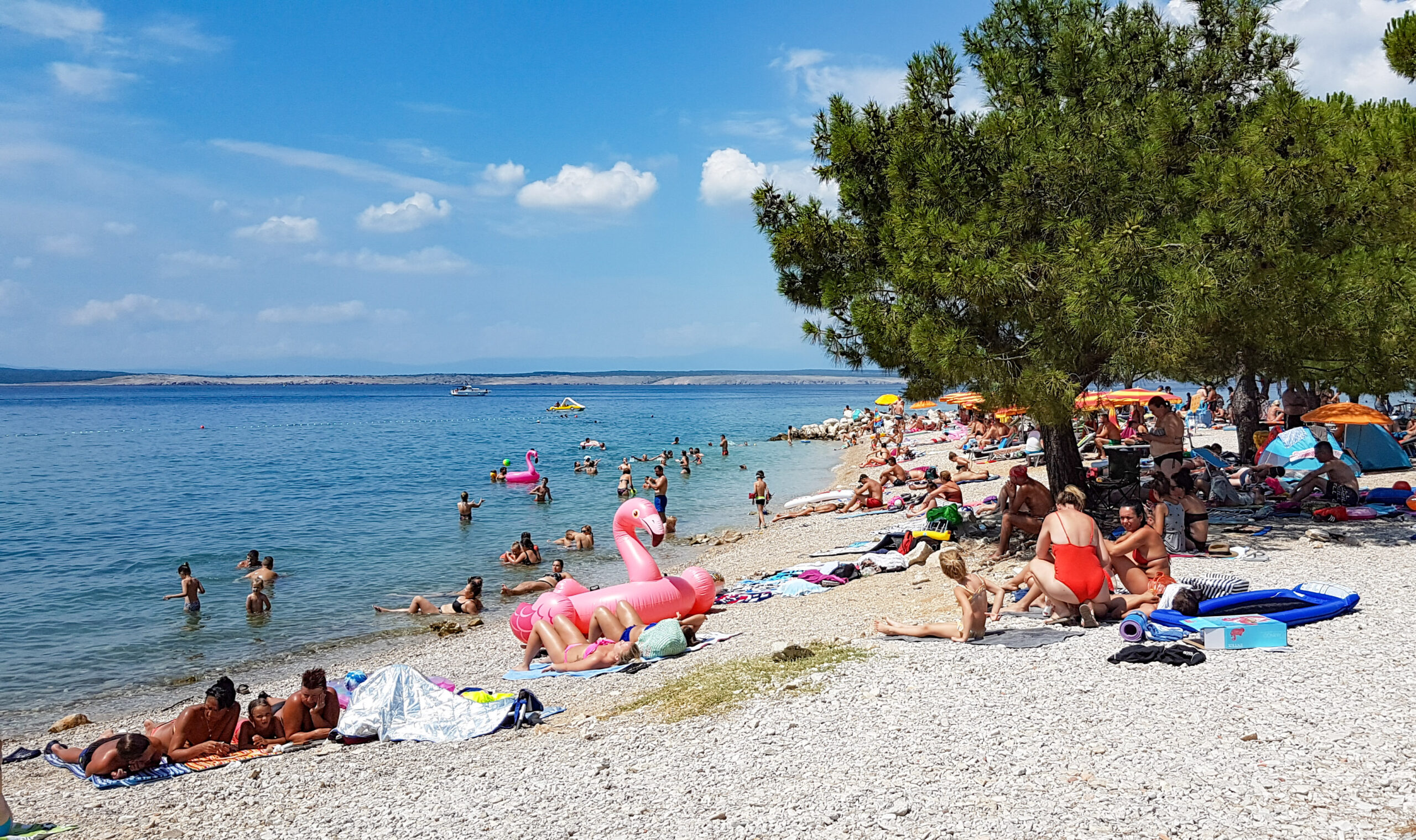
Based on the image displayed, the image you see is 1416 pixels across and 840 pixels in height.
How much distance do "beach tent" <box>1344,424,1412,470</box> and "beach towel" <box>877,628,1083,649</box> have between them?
1278cm

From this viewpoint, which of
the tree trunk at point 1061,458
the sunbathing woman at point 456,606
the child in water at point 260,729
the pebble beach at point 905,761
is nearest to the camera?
the pebble beach at point 905,761

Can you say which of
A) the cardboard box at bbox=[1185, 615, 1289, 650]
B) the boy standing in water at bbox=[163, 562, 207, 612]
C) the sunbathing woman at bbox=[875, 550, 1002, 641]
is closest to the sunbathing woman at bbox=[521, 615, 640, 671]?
the sunbathing woman at bbox=[875, 550, 1002, 641]

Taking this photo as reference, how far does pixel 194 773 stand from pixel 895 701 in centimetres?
549

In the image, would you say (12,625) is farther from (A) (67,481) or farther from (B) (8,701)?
(A) (67,481)

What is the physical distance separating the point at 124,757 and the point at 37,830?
1.07m

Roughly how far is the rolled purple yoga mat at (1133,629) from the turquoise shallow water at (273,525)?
9167 mm

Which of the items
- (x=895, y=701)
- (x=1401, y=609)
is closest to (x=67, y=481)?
(x=895, y=701)

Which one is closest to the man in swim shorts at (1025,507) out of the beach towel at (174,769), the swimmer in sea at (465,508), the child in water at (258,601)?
the beach towel at (174,769)

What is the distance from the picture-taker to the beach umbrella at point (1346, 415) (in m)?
13.6

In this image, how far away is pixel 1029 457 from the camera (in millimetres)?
22312

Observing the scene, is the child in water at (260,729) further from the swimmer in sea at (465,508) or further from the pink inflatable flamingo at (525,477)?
the pink inflatable flamingo at (525,477)

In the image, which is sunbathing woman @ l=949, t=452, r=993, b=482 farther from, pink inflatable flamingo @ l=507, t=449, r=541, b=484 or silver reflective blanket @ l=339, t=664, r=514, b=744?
silver reflective blanket @ l=339, t=664, r=514, b=744

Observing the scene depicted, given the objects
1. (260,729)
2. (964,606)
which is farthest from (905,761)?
(260,729)

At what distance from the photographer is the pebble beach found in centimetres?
450
